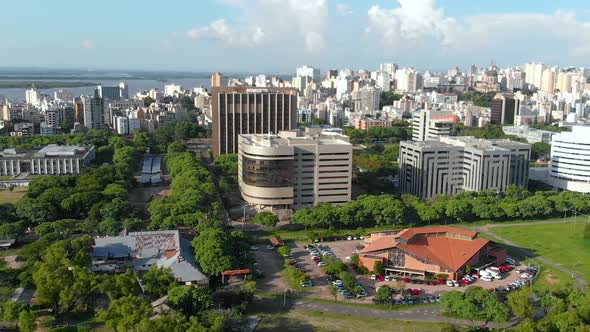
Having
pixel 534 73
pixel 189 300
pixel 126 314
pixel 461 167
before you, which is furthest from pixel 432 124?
pixel 534 73

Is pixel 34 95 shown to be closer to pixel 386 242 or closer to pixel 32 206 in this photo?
pixel 32 206

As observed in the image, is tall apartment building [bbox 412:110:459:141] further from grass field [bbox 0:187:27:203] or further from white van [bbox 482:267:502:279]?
grass field [bbox 0:187:27:203]

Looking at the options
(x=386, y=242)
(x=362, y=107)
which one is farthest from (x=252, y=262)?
(x=362, y=107)

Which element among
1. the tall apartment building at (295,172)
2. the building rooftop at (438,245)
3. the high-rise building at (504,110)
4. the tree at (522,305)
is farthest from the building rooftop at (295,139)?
the high-rise building at (504,110)

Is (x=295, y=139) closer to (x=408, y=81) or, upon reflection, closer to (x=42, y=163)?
(x=42, y=163)

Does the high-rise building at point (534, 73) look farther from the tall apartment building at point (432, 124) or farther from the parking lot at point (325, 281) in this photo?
the parking lot at point (325, 281)

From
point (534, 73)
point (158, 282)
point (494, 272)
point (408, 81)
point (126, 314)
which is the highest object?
point (534, 73)
